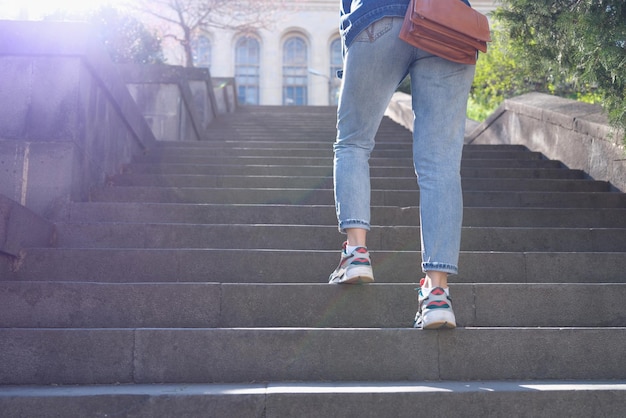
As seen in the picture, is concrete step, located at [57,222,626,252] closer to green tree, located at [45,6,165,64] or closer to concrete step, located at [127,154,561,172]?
concrete step, located at [127,154,561,172]

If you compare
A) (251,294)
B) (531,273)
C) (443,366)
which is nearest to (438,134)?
(443,366)

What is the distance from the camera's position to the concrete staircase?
2.73 m

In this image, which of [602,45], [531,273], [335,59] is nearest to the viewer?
[531,273]

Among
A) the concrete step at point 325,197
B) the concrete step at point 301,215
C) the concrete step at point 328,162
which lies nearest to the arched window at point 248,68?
the concrete step at point 328,162

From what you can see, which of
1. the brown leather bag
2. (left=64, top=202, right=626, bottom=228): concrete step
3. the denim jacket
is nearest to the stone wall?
(left=64, top=202, right=626, bottom=228): concrete step

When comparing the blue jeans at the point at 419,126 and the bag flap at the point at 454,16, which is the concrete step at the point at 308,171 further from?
the bag flap at the point at 454,16

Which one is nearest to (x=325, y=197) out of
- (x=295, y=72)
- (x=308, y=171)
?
(x=308, y=171)

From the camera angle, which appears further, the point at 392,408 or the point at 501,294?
the point at 501,294

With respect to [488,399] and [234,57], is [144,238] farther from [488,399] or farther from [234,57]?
[234,57]

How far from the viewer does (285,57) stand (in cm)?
4547

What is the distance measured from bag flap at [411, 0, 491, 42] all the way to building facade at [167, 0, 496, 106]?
1618 inches

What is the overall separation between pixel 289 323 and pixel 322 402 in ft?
2.65

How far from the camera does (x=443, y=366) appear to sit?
306 centimetres

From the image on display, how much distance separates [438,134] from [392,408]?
1115 mm
